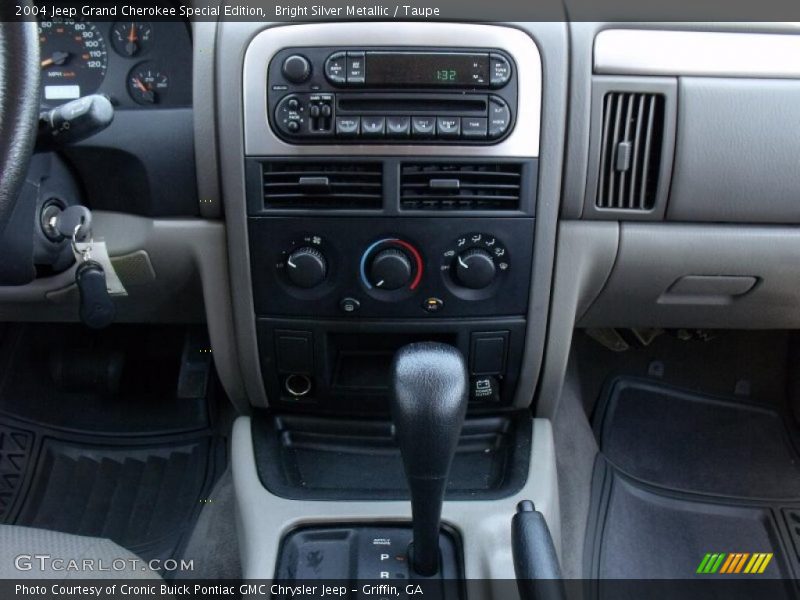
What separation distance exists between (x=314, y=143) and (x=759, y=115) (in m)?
0.68

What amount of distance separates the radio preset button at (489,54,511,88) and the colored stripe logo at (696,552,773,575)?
1.15 metres

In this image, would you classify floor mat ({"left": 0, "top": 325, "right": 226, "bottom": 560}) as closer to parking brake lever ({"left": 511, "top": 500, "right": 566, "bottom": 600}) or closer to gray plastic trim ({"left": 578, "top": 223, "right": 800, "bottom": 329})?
parking brake lever ({"left": 511, "top": 500, "right": 566, "bottom": 600})

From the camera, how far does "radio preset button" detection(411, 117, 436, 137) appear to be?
1118mm

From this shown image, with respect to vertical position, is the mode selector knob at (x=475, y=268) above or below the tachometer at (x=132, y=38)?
below

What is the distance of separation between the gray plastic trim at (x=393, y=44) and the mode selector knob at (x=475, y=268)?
15 centimetres

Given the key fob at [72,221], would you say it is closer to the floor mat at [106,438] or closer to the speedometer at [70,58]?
the speedometer at [70,58]

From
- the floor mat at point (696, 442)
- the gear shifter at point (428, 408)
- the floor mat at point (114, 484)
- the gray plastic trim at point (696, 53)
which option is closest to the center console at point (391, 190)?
the gray plastic trim at point (696, 53)

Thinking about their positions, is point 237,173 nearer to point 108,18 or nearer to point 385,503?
point 108,18

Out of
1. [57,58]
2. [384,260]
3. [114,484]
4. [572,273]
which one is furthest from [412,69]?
[114,484]

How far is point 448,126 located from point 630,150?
0.98 ft

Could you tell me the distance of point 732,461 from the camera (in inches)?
73.2

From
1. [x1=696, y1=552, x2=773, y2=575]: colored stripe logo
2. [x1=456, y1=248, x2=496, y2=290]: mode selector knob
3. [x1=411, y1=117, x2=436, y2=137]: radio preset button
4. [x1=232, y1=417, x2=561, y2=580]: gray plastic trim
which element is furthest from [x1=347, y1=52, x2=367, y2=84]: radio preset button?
[x1=696, y1=552, x2=773, y2=575]: colored stripe logo

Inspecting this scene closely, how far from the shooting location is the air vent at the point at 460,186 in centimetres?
115

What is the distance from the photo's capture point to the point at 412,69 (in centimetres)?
111
